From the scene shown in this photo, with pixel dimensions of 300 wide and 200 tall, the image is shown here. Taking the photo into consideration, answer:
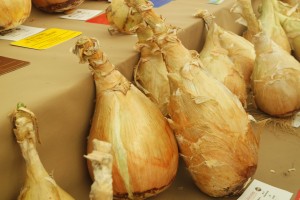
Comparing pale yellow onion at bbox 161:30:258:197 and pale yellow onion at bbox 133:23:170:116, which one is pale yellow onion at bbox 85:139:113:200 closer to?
pale yellow onion at bbox 161:30:258:197

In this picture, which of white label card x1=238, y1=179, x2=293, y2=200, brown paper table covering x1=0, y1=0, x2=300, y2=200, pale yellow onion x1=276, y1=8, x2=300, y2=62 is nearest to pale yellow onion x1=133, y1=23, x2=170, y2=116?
brown paper table covering x1=0, y1=0, x2=300, y2=200

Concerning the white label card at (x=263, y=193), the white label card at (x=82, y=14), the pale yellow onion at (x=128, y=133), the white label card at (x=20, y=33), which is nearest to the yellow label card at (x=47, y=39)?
the white label card at (x=20, y=33)

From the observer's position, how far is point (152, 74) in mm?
954

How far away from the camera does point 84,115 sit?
2.71 ft

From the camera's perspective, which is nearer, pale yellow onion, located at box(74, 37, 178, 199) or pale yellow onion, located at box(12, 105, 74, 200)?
pale yellow onion, located at box(12, 105, 74, 200)

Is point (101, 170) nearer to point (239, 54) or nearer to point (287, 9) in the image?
point (239, 54)

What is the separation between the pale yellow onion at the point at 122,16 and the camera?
39.7 inches

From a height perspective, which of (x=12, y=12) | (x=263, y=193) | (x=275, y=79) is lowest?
(x=263, y=193)

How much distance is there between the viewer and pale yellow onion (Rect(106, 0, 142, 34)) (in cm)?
101

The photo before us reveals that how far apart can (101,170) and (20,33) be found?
0.62 m

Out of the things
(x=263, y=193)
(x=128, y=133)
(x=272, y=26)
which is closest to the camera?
(x=128, y=133)

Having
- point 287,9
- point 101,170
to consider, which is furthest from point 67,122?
point 287,9

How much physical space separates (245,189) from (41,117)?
469 millimetres

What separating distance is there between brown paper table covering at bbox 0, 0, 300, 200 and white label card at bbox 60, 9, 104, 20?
0.26 ft
